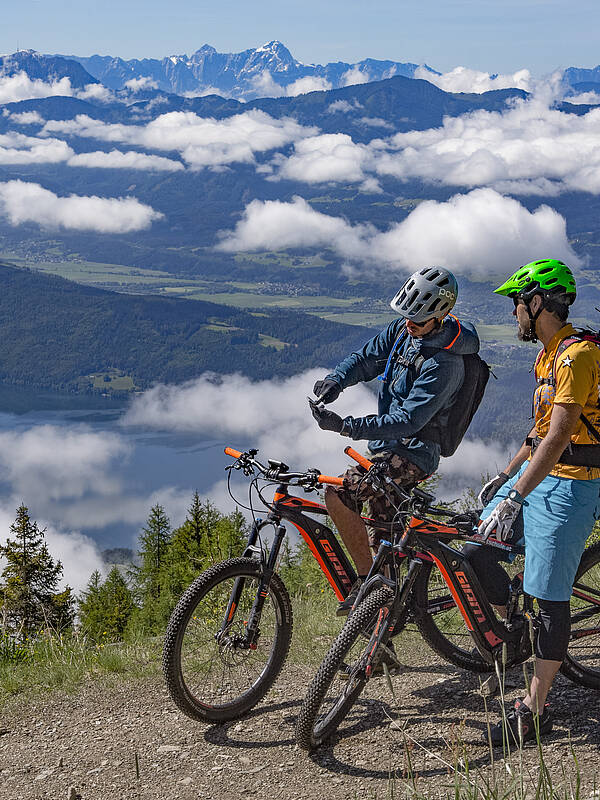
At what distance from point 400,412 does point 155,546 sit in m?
45.1

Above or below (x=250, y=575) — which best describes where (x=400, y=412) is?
above

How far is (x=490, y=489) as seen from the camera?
4.88 metres

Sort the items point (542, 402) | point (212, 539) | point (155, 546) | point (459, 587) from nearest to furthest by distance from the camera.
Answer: point (542, 402) < point (459, 587) < point (212, 539) < point (155, 546)

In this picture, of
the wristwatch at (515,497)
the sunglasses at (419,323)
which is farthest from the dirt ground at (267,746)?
the sunglasses at (419,323)

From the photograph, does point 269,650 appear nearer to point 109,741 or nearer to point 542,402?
point 109,741

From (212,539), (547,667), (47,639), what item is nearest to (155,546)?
(212,539)

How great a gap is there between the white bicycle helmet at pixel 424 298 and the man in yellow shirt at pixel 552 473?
0.72 m

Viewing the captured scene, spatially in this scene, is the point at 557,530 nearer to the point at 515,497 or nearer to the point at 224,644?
the point at 515,497

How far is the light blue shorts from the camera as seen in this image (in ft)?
14.0

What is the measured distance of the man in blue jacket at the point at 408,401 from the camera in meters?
5.00

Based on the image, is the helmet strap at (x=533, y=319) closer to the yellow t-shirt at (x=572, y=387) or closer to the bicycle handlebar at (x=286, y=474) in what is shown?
the yellow t-shirt at (x=572, y=387)

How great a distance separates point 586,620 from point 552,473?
1571 mm

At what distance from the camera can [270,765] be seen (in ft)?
15.2

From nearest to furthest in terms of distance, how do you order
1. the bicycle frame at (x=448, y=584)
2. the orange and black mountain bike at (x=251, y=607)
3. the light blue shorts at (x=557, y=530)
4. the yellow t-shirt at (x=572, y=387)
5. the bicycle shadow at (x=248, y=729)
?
1. the yellow t-shirt at (x=572, y=387)
2. the light blue shorts at (x=557, y=530)
3. the bicycle frame at (x=448, y=584)
4. the bicycle shadow at (x=248, y=729)
5. the orange and black mountain bike at (x=251, y=607)
